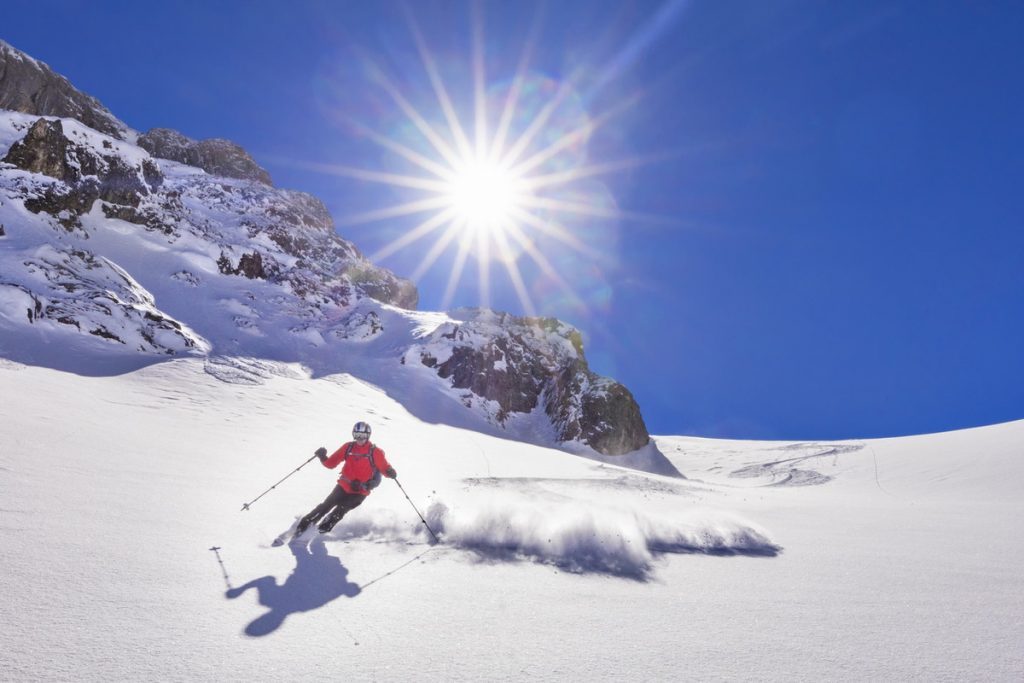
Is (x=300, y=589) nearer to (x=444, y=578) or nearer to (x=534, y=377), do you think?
(x=444, y=578)

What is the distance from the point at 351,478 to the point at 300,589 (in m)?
2.70

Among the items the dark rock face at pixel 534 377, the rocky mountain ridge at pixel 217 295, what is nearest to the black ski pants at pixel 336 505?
the rocky mountain ridge at pixel 217 295

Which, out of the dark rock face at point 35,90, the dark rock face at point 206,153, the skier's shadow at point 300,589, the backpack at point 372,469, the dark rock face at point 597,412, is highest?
the dark rock face at point 206,153

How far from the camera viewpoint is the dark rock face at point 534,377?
5112 cm

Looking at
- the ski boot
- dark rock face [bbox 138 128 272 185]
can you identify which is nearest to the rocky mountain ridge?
dark rock face [bbox 138 128 272 185]

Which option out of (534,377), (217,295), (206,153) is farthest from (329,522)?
(206,153)

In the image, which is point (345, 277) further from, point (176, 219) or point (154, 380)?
point (154, 380)

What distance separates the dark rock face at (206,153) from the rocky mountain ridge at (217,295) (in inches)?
515

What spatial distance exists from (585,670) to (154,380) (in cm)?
1870

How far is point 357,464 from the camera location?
7.07 m

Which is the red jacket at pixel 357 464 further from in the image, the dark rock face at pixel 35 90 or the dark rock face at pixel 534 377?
the dark rock face at pixel 35 90

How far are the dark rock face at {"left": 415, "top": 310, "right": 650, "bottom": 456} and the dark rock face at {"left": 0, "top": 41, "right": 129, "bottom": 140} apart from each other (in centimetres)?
5609

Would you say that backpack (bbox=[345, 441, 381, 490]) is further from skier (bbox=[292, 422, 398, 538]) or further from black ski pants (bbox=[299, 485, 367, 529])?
black ski pants (bbox=[299, 485, 367, 529])

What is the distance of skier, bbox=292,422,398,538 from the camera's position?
6309 mm
